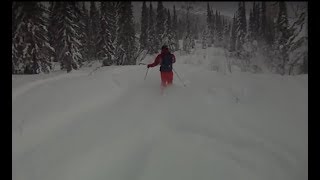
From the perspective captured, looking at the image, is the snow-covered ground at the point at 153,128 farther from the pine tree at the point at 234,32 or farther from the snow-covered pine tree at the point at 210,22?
the snow-covered pine tree at the point at 210,22

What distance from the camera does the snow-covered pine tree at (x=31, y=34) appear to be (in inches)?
281

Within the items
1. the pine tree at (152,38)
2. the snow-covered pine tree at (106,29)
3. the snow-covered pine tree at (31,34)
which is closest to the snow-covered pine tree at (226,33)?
the pine tree at (152,38)

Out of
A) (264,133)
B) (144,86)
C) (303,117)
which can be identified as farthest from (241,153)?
(144,86)

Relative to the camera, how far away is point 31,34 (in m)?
7.38

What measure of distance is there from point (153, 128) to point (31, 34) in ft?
13.3

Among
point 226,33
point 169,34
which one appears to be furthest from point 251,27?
point 169,34

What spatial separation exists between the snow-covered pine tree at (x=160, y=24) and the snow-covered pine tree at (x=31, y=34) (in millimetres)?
2766

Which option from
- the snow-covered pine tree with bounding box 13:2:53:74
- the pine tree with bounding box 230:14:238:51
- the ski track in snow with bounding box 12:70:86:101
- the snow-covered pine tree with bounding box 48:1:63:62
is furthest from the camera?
the pine tree with bounding box 230:14:238:51

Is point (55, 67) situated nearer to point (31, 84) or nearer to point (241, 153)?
point (31, 84)

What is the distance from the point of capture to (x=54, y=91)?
6.72 metres

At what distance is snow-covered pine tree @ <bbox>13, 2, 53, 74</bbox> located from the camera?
713 centimetres

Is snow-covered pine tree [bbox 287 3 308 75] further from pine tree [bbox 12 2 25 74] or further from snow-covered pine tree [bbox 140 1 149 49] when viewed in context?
pine tree [bbox 12 2 25 74]

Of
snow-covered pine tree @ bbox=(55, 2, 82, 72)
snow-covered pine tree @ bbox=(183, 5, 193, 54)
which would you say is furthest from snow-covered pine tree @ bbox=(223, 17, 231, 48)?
snow-covered pine tree @ bbox=(55, 2, 82, 72)

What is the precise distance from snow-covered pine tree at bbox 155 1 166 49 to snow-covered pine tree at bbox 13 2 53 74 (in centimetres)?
277
